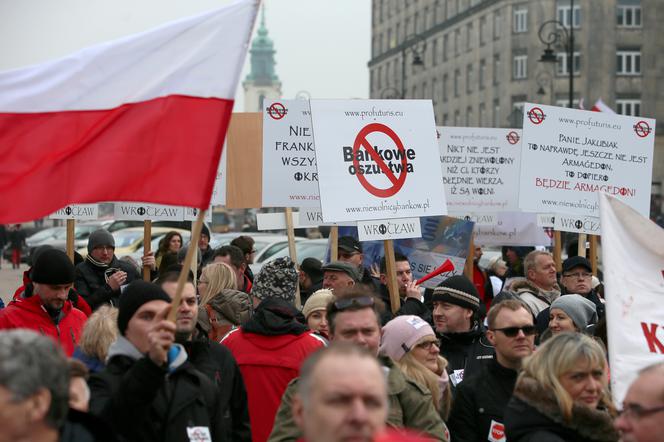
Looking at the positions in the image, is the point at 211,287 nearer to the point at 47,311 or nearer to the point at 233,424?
the point at 47,311

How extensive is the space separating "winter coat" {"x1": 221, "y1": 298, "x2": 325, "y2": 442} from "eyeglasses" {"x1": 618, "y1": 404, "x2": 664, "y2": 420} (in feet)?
8.11

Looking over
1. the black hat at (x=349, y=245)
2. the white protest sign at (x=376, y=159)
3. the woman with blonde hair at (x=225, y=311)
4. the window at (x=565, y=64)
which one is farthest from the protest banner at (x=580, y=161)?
the window at (x=565, y=64)

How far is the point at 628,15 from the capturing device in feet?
237

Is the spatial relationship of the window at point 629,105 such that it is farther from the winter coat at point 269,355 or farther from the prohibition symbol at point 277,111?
the winter coat at point 269,355

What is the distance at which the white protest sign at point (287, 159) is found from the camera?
1156cm

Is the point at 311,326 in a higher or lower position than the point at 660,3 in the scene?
lower

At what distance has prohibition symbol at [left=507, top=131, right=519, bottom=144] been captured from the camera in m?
13.3

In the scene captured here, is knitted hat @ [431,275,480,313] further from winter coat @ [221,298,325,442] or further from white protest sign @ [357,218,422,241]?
white protest sign @ [357,218,422,241]

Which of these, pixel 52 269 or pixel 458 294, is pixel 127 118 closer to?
pixel 52 269

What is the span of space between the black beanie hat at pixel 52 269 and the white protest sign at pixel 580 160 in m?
4.77

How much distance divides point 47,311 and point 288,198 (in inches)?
172

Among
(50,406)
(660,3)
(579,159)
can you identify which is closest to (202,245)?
(579,159)

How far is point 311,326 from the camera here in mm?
7562

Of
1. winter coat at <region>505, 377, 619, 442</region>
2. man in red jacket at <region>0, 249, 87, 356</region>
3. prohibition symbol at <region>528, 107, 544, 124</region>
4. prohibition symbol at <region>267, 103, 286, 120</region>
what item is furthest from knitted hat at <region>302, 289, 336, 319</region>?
prohibition symbol at <region>267, 103, 286, 120</region>
